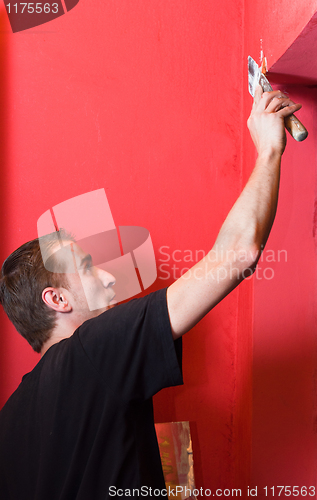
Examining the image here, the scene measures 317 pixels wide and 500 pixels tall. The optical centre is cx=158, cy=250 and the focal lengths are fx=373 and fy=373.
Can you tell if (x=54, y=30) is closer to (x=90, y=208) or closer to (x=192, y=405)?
(x=90, y=208)

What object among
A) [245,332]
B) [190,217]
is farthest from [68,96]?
[245,332]

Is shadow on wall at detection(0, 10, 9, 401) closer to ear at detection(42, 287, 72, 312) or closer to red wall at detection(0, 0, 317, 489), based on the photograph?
red wall at detection(0, 0, 317, 489)

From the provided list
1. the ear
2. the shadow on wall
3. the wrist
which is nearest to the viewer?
the wrist

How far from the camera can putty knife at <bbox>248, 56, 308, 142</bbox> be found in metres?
0.73

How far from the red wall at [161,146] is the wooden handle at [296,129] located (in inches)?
13.9

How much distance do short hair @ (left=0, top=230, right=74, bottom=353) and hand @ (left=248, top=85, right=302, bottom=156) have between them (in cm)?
51

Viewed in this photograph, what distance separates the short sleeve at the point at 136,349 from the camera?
0.57 m

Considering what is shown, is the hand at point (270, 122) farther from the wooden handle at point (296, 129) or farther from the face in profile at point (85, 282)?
the face in profile at point (85, 282)

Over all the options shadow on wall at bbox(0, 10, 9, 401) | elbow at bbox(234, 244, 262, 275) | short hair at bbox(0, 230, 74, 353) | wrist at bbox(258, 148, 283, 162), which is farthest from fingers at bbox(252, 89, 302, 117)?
shadow on wall at bbox(0, 10, 9, 401)

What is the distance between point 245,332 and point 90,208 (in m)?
0.61

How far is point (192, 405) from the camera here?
3.88ft

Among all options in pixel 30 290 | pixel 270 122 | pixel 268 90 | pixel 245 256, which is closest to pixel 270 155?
pixel 270 122

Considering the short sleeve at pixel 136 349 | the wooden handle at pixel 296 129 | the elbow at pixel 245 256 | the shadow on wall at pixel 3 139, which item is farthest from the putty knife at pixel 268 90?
the shadow on wall at pixel 3 139

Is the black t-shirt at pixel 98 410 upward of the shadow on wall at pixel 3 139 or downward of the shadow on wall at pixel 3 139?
downward
